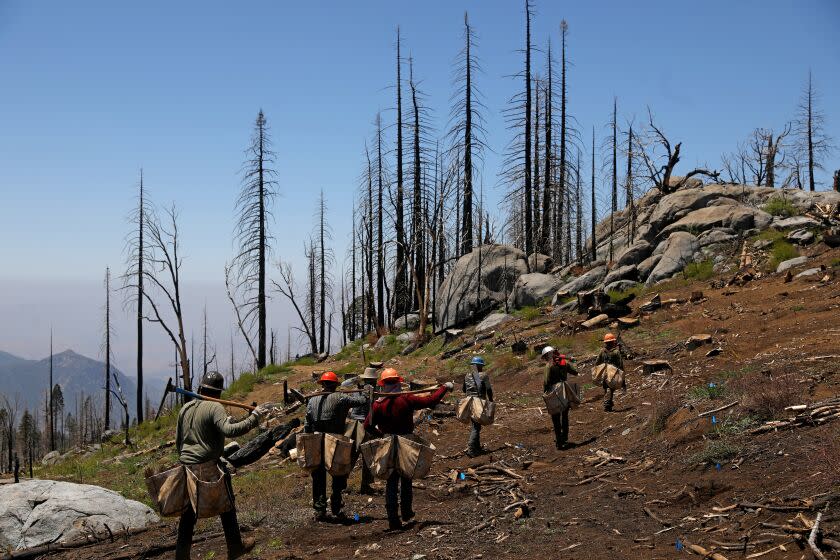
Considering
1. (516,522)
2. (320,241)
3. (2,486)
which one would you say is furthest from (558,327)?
(320,241)

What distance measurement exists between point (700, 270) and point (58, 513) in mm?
23997

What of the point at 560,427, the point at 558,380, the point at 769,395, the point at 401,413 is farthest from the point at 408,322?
the point at 769,395

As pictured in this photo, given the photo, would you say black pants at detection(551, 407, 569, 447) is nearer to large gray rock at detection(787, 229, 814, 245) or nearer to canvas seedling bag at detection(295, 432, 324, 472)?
canvas seedling bag at detection(295, 432, 324, 472)

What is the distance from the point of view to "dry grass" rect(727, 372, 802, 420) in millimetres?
9969

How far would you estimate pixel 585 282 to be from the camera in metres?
30.8

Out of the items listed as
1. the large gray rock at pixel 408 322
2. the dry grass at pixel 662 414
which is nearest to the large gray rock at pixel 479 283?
the large gray rock at pixel 408 322

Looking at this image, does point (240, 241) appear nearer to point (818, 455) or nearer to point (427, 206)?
point (427, 206)

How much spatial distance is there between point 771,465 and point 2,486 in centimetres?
1229

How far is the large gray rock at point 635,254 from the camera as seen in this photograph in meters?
31.1

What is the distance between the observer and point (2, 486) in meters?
12.0

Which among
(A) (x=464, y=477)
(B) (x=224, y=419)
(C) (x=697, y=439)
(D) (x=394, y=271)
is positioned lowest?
(A) (x=464, y=477)

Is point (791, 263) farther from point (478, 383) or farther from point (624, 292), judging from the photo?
point (478, 383)

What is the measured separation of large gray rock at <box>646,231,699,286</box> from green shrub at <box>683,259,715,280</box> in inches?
16.3

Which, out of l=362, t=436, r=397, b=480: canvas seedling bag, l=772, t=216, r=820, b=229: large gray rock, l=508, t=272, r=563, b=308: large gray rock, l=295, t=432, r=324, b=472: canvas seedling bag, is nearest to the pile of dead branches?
l=362, t=436, r=397, b=480: canvas seedling bag
